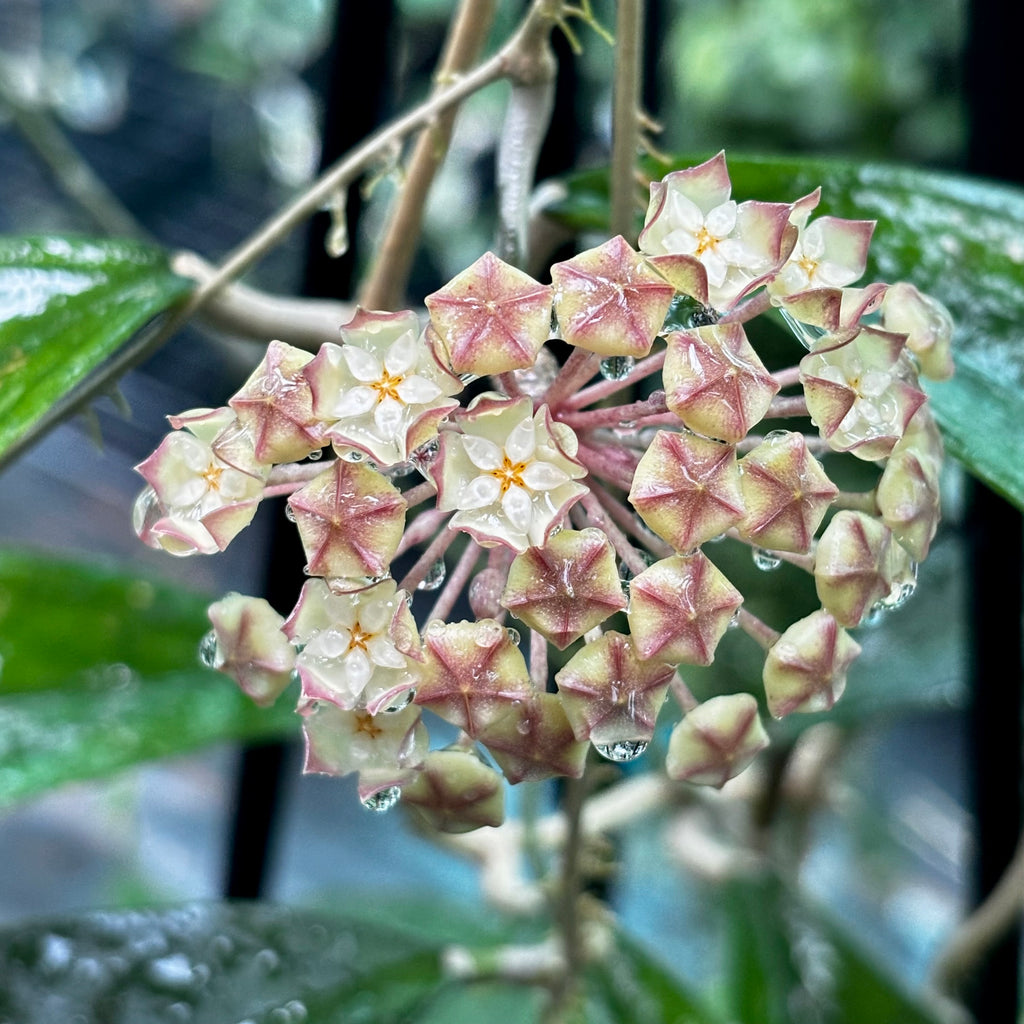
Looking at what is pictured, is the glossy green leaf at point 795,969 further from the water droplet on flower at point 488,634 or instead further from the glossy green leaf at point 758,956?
the water droplet on flower at point 488,634

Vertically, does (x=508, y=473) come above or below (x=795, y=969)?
above

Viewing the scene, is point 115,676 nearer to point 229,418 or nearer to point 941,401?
point 229,418

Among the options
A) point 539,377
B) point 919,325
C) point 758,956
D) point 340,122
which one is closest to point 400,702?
point 539,377

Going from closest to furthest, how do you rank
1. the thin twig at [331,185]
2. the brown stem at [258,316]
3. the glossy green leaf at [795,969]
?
the thin twig at [331,185], the brown stem at [258,316], the glossy green leaf at [795,969]

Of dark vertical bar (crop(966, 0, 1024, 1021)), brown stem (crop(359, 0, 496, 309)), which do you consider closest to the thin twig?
brown stem (crop(359, 0, 496, 309))

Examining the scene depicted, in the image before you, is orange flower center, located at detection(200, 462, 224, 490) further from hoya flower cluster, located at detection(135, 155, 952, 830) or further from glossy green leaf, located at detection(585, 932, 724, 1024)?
glossy green leaf, located at detection(585, 932, 724, 1024)

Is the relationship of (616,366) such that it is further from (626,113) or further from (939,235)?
(939,235)

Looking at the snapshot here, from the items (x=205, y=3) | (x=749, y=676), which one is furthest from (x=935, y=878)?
(x=205, y=3)

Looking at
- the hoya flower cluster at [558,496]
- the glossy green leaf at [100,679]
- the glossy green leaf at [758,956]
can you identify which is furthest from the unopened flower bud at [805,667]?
the glossy green leaf at [758,956]
